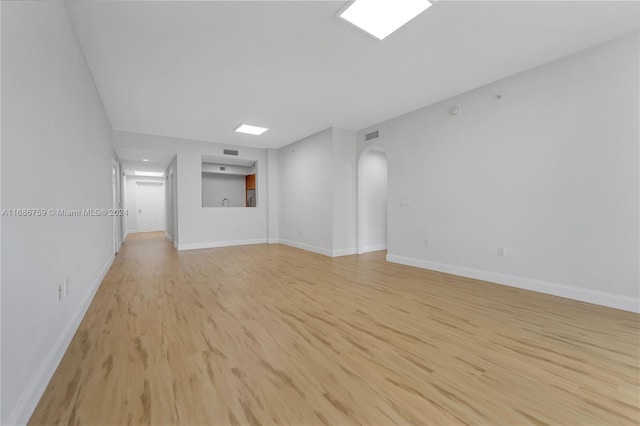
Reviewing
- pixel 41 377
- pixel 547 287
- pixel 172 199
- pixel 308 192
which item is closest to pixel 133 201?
pixel 172 199

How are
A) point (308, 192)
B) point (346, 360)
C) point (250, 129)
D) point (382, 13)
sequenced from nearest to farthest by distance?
point (346, 360) < point (382, 13) < point (250, 129) < point (308, 192)

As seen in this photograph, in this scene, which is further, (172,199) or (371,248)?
(172,199)

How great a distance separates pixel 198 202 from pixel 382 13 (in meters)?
6.24

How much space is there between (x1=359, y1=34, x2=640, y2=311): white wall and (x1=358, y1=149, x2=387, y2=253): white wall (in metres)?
1.73

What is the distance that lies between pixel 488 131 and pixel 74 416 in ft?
16.3

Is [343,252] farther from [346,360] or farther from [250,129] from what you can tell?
[346,360]

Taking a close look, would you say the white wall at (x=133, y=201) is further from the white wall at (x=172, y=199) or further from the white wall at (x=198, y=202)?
the white wall at (x=198, y=202)

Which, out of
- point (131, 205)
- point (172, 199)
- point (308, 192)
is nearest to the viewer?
point (308, 192)

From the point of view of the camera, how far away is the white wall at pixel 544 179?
2.77m

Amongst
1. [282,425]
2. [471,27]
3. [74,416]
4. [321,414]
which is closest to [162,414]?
[74,416]

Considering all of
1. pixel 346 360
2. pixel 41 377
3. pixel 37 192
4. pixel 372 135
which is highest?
pixel 372 135

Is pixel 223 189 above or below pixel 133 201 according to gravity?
above

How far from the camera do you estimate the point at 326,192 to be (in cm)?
611

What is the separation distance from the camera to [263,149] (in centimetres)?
805
